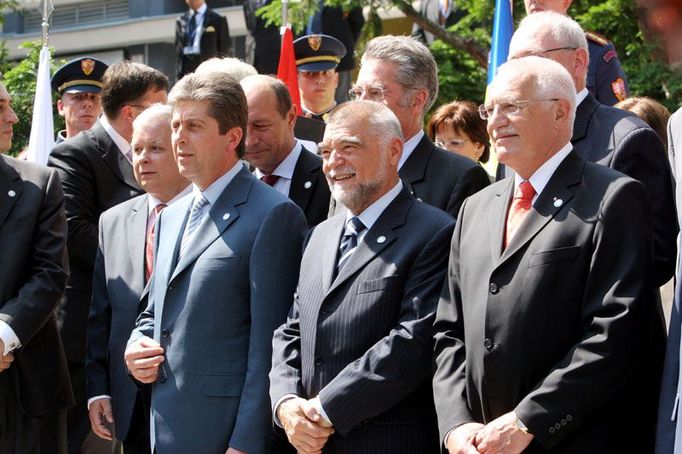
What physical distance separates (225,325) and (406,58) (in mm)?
1520

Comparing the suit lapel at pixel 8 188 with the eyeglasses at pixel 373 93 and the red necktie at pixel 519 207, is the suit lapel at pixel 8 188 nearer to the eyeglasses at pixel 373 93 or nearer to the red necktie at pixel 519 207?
the eyeglasses at pixel 373 93

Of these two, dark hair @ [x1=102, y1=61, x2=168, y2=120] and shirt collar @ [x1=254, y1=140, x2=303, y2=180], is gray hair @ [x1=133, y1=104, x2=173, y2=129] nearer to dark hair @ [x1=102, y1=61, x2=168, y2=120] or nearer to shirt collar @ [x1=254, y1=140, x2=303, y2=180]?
shirt collar @ [x1=254, y1=140, x2=303, y2=180]

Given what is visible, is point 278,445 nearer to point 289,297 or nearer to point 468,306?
point 289,297

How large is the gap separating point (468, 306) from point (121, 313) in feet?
6.05

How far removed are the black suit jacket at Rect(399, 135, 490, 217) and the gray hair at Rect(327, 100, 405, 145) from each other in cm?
37

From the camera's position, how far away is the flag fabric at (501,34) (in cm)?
707

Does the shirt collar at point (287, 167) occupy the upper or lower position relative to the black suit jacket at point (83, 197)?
upper

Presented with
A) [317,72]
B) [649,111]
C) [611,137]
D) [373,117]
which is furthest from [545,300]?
[317,72]

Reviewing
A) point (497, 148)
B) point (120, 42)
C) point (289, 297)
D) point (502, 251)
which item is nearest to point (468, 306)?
point (502, 251)

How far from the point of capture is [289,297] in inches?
187

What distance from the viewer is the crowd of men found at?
12.7 feet

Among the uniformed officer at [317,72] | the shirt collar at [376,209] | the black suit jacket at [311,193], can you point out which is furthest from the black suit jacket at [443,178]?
the uniformed officer at [317,72]

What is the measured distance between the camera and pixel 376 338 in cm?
429

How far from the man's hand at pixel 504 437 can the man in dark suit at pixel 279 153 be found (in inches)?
75.4
